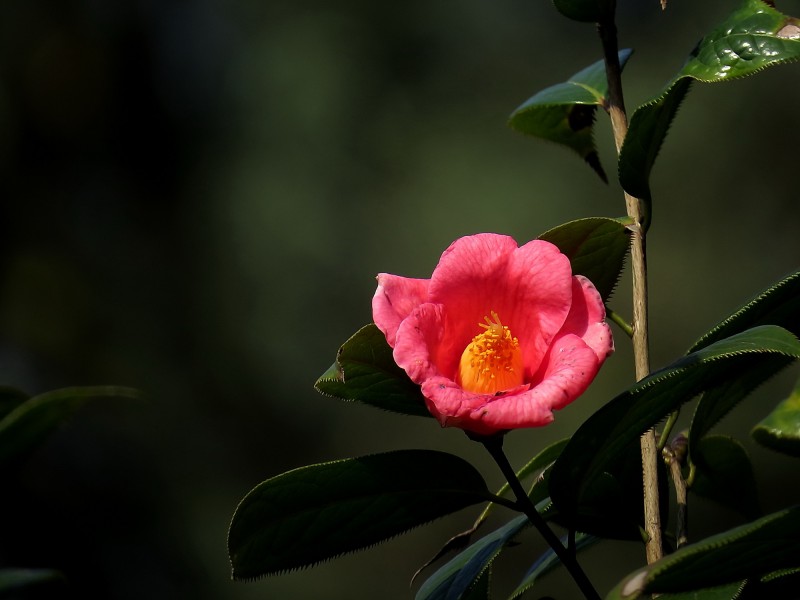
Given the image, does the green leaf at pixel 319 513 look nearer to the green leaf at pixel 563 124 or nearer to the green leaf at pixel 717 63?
the green leaf at pixel 717 63

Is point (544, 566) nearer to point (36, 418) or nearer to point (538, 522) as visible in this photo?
point (538, 522)

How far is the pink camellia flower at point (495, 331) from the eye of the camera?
22.5 inches

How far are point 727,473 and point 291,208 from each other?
4710 mm

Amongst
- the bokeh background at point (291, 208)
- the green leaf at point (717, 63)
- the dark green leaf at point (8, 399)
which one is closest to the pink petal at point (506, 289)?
the green leaf at point (717, 63)

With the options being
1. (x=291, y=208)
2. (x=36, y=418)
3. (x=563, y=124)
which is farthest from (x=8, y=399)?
(x=291, y=208)

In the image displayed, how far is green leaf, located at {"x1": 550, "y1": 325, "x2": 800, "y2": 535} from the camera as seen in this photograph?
54 cm

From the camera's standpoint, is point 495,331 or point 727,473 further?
point 727,473

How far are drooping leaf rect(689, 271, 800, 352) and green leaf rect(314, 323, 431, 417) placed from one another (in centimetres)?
19

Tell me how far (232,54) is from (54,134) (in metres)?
1.24

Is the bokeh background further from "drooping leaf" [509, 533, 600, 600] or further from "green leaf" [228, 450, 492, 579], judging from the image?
"green leaf" [228, 450, 492, 579]

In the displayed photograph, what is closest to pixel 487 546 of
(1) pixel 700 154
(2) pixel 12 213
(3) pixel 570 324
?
(3) pixel 570 324

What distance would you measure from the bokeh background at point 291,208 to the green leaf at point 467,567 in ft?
11.8

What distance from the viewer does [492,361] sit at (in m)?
0.64

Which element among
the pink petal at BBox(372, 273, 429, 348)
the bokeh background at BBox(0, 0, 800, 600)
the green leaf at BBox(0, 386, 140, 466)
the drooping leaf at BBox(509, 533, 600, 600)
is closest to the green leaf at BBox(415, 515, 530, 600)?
the drooping leaf at BBox(509, 533, 600, 600)
